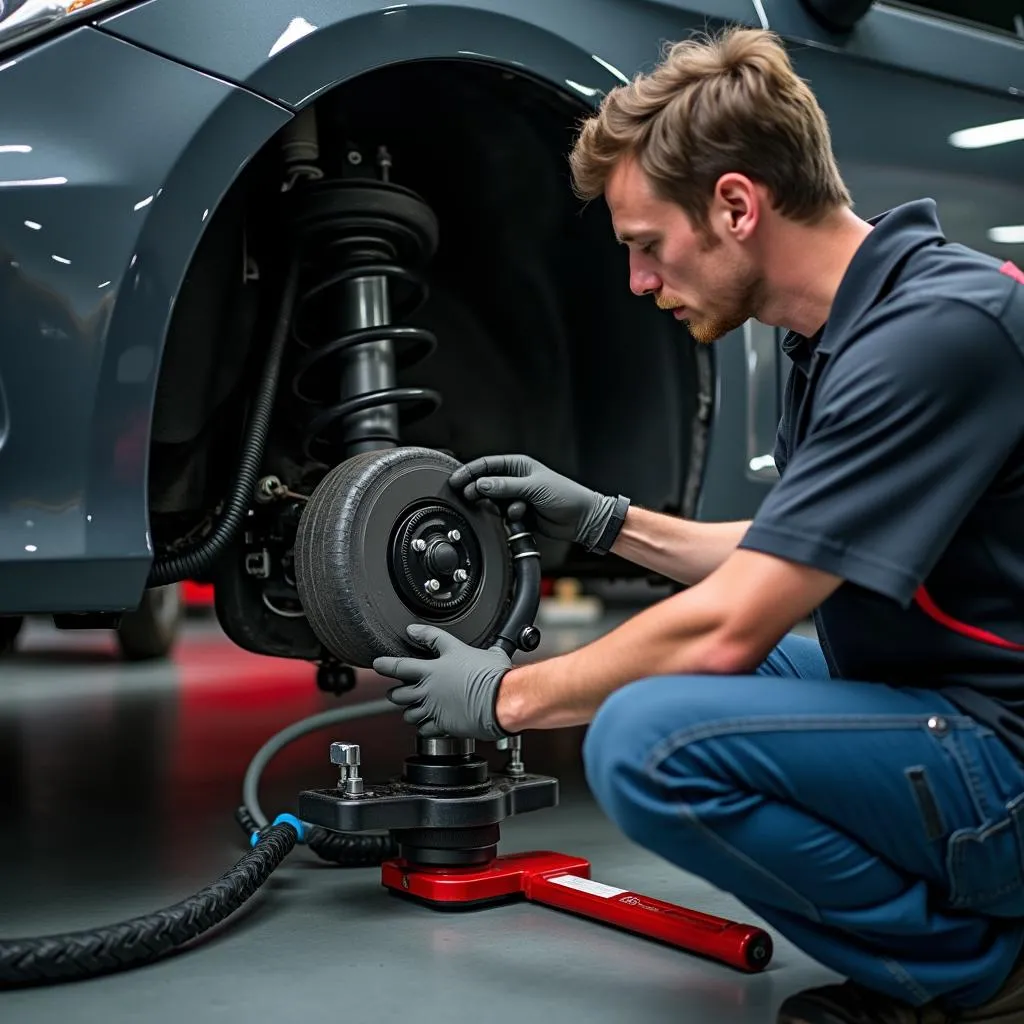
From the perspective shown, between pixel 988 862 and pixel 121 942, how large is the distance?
2.85ft

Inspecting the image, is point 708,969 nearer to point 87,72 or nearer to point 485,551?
point 485,551

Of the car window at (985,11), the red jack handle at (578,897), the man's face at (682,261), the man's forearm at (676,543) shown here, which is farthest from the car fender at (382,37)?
the red jack handle at (578,897)

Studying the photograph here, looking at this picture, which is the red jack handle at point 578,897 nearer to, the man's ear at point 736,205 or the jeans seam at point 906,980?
the jeans seam at point 906,980

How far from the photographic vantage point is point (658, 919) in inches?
55.6

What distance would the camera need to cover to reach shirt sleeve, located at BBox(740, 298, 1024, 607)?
3.51 ft

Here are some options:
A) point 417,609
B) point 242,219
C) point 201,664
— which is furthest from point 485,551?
point 201,664

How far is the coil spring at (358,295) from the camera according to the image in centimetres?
174

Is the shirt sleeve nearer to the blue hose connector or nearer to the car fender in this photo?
the car fender

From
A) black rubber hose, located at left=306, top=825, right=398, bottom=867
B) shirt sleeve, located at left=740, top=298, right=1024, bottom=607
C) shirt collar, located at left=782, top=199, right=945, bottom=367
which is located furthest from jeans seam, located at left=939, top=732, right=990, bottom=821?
black rubber hose, located at left=306, top=825, right=398, bottom=867

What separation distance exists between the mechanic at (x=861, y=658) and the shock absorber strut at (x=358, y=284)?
583 mm

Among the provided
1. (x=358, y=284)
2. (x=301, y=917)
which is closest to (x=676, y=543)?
(x=358, y=284)

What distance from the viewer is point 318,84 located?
150 centimetres

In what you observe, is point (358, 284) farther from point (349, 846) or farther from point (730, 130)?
point (349, 846)

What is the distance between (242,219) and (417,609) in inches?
23.4
